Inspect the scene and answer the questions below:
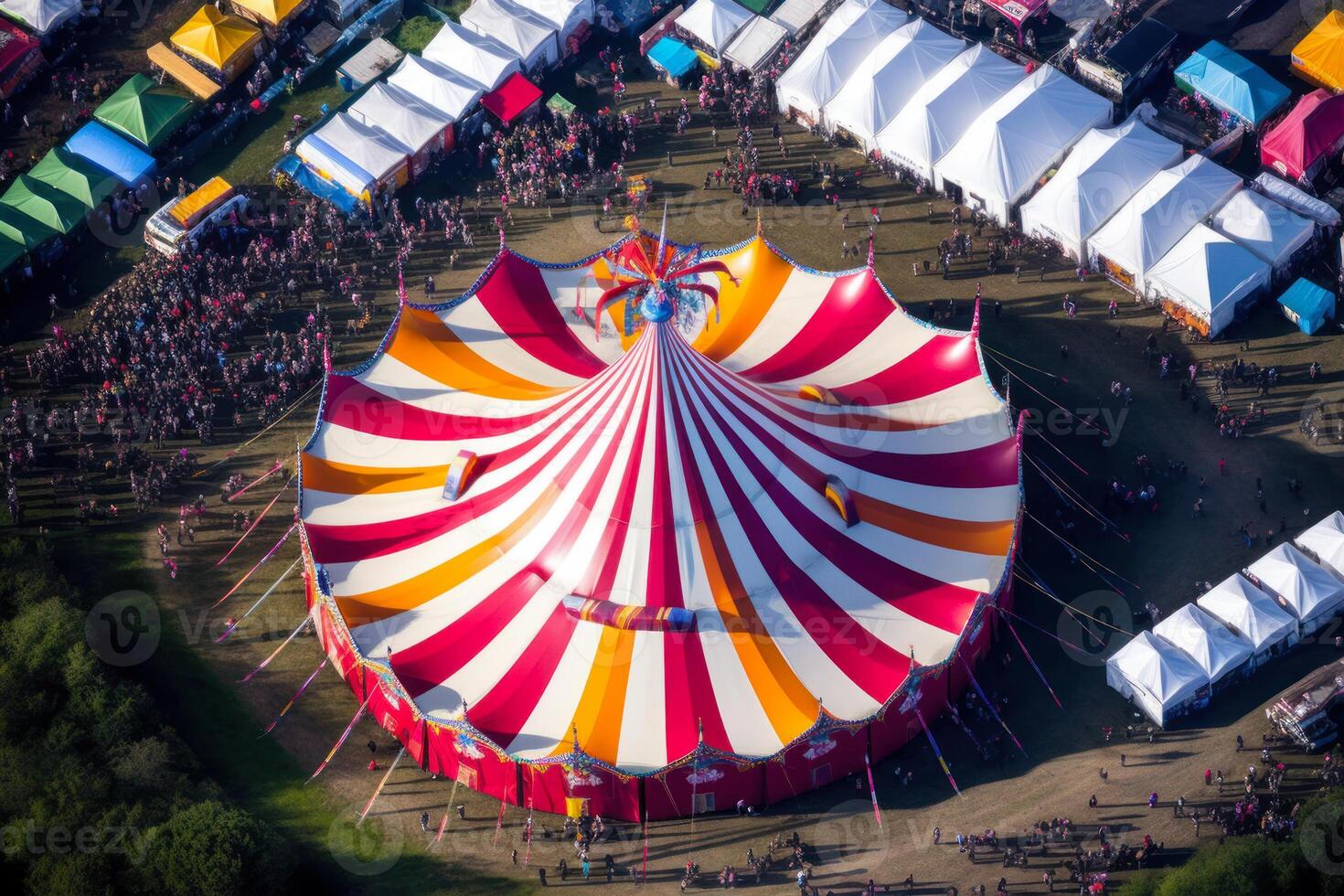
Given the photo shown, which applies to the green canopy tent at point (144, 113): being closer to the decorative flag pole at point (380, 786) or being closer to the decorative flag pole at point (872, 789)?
the decorative flag pole at point (380, 786)

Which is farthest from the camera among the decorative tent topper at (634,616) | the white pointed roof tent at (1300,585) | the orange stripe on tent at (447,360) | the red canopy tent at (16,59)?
the red canopy tent at (16,59)

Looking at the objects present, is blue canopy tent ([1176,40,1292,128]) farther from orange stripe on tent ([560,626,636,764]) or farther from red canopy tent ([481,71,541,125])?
orange stripe on tent ([560,626,636,764])

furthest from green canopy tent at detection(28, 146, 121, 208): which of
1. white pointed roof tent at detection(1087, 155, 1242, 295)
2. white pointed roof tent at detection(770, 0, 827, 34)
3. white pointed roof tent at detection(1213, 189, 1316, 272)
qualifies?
white pointed roof tent at detection(1213, 189, 1316, 272)

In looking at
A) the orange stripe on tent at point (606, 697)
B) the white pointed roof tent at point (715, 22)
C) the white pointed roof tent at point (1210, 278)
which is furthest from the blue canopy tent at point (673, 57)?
the orange stripe on tent at point (606, 697)

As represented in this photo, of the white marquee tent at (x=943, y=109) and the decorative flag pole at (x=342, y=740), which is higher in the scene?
the white marquee tent at (x=943, y=109)

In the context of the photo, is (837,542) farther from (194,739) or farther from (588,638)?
(194,739)

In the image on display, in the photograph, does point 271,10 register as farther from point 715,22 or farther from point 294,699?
point 294,699
